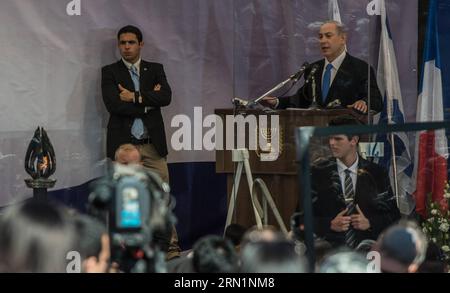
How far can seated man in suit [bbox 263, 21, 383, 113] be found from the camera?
24.1ft

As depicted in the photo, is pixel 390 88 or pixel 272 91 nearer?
pixel 272 91

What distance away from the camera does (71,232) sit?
3.39 metres

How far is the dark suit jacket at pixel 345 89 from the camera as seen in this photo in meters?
7.36

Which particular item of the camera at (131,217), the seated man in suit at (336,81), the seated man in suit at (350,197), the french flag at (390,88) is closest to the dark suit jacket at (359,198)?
the seated man in suit at (350,197)

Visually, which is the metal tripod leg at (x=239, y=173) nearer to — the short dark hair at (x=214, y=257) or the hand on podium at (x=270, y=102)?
the hand on podium at (x=270, y=102)

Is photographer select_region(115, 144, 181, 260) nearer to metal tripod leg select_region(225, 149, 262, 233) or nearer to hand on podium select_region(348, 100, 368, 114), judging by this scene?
metal tripod leg select_region(225, 149, 262, 233)

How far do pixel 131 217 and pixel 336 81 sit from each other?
4184 mm

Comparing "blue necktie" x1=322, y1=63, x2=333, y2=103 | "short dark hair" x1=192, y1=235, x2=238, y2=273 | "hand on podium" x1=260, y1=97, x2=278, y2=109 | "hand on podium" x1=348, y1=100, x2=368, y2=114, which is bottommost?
"short dark hair" x1=192, y1=235, x2=238, y2=273

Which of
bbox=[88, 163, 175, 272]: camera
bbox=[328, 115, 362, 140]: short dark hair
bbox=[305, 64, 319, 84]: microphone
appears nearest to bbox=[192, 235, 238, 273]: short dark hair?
bbox=[88, 163, 175, 272]: camera

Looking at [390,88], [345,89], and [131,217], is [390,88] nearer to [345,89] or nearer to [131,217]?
[345,89]

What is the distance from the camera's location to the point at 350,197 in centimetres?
525

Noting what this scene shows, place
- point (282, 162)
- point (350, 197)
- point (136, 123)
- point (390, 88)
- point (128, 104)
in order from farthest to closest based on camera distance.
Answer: point (136, 123), point (128, 104), point (390, 88), point (282, 162), point (350, 197)

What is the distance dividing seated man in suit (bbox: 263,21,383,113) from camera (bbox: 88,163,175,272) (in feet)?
12.7

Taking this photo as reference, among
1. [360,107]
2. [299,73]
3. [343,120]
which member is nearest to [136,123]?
[299,73]
